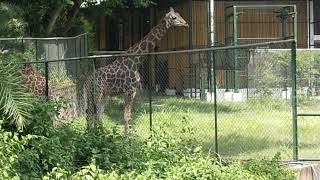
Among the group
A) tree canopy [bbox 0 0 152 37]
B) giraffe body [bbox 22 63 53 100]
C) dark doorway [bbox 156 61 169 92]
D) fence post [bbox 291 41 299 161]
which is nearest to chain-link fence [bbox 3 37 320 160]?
fence post [bbox 291 41 299 161]

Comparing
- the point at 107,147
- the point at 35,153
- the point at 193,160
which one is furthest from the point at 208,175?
the point at 35,153

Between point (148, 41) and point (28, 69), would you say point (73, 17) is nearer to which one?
point (148, 41)

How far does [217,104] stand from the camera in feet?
46.1

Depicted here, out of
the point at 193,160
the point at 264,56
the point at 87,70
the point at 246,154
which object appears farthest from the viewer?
the point at 264,56

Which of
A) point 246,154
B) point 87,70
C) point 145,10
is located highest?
point 145,10

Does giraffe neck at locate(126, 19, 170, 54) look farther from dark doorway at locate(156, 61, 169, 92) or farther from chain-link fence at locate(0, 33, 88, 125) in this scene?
dark doorway at locate(156, 61, 169, 92)

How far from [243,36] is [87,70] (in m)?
12.0

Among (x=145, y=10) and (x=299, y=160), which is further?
(x=145, y=10)

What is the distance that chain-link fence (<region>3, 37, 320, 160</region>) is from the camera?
1107cm

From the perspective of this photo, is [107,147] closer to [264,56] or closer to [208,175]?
[208,175]

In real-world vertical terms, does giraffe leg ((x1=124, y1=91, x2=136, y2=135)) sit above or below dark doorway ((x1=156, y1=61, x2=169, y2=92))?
below

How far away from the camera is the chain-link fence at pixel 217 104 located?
1107 cm

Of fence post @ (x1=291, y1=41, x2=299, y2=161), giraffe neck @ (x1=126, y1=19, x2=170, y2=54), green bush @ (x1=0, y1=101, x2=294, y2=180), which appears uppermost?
giraffe neck @ (x1=126, y1=19, x2=170, y2=54)

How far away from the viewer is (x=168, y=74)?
23.7 meters
